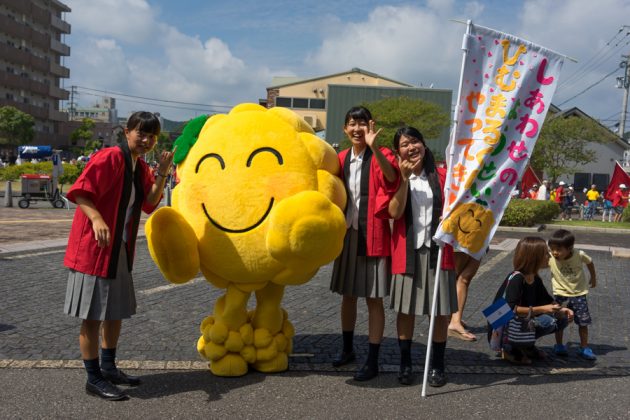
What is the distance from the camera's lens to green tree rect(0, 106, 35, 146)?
46969 mm

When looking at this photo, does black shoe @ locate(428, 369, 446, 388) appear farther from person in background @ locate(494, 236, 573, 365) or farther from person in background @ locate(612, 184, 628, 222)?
person in background @ locate(612, 184, 628, 222)

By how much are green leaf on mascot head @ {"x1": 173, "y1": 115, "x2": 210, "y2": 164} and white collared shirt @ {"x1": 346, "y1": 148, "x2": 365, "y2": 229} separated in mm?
1224

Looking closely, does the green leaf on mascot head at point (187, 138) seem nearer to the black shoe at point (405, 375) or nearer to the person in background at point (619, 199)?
the black shoe at point (405, 375)

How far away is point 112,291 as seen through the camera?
369 cm

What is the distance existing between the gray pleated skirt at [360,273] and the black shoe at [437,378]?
26.6 inches

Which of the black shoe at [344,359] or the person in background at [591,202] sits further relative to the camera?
the person in background at [591,202]

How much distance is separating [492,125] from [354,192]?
1117mm

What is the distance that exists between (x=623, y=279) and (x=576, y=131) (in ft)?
85.1

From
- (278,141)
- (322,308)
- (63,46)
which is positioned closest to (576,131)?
(322,308)

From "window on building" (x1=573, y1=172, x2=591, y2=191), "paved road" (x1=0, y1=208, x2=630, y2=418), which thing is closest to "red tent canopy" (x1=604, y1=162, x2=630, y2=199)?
"paved road" (x1=0, y1=208, x2=630, y2=418)

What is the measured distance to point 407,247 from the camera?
13.4ft

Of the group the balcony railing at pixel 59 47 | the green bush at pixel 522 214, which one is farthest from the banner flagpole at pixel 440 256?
the balcony railing at pixel 59 47

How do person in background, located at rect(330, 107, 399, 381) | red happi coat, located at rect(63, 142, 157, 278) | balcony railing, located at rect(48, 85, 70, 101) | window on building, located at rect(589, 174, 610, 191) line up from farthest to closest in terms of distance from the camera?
balcony railing, located at rect(48, 85, 70, 101)
window on building, located at rect(589, 174, 610, 191)
person in background, located at rect(330, 107, 399, 381)
red happi coat, located at rect(63, 142, 157, 278)

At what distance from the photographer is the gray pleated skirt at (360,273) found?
4199 mm
